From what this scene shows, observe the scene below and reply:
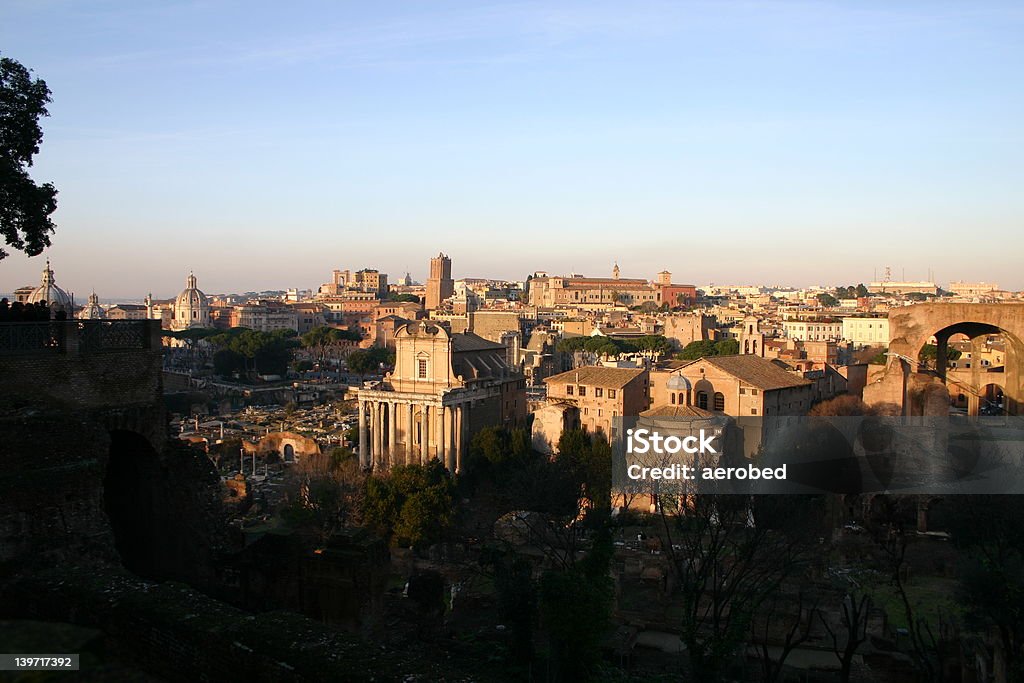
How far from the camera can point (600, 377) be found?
35.2 meters

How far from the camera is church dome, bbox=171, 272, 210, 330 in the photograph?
415ft

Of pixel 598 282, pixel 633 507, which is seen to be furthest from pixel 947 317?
pixel 598 282

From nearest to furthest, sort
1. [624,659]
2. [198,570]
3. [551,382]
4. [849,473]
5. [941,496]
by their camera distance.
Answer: [198,570], [624,659], [941,496], [849,473], [551,382]

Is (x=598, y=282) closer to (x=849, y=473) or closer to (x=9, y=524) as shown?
(x=849, y=473)

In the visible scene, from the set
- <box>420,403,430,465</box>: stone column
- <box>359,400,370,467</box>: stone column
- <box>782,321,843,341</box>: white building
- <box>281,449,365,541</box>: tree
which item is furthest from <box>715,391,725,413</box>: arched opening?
<box>782,321,843,341</box>: white building

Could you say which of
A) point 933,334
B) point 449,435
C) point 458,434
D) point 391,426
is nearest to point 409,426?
point 391,426

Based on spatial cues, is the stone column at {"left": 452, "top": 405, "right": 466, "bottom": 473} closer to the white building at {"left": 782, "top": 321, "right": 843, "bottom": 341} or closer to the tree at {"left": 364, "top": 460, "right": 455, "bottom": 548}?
the tree at {"left": 364, "top": 460, "right": 455, "bottom": 548}

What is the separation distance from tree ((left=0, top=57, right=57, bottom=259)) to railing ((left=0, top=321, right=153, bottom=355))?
2242 mm

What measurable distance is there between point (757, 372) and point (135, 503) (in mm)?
28967

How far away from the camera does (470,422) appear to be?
3669cm

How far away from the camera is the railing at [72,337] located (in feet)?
25.0

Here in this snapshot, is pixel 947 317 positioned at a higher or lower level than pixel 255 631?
higher

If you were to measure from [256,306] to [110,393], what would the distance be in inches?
4757

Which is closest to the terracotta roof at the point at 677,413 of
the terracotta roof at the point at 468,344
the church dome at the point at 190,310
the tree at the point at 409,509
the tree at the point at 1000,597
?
the tree at the point at 409,509
